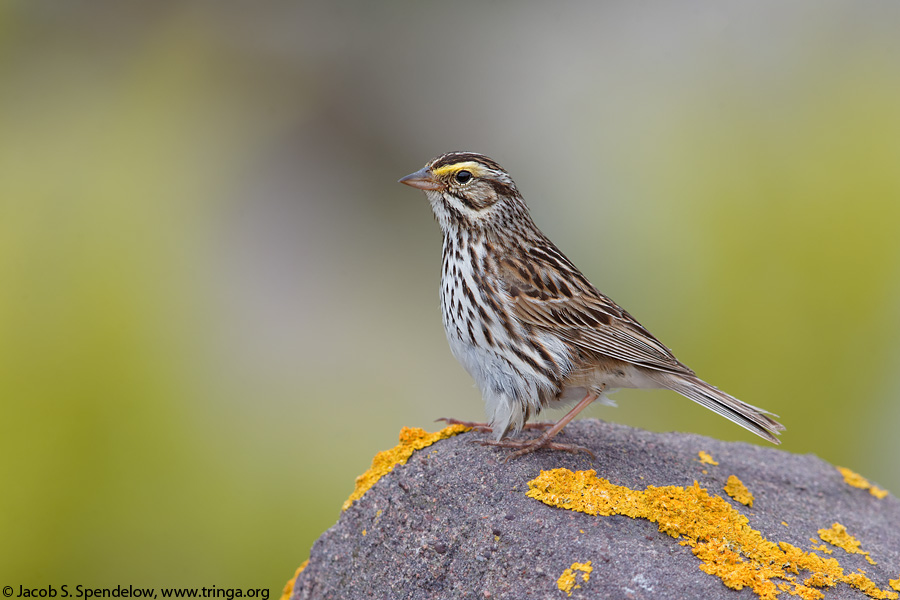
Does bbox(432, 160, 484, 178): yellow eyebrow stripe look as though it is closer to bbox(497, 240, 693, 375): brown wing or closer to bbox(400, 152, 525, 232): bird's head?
bbox(400, 152, 525, 232): bird's head

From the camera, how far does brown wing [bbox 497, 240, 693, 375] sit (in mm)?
5004

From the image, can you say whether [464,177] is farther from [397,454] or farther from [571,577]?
[571,577]

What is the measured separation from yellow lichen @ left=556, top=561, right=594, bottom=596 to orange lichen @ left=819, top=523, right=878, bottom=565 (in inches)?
55.8

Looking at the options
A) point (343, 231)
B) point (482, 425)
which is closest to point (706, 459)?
point (482, 425)

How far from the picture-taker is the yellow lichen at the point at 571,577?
3.84m

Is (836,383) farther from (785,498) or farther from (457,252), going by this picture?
(457,252)

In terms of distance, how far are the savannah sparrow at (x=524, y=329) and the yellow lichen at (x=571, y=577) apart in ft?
3.08

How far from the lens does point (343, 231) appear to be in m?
10.5

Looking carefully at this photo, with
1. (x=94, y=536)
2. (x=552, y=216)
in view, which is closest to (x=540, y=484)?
(x=94, y=536)

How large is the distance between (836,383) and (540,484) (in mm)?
4761

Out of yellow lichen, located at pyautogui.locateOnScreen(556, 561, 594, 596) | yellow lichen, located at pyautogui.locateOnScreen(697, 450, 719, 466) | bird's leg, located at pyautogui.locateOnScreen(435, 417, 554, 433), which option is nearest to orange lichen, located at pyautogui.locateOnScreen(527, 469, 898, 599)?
yellow lichen, located at pyautogui.locateOnScreen(556, 561, 594, 596)

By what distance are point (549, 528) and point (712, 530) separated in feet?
2.44

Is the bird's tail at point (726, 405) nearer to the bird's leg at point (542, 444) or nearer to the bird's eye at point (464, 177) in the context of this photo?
the bird's leg at point (542, 444)

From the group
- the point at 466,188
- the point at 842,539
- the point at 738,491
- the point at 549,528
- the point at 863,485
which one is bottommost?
the point at 863,485
